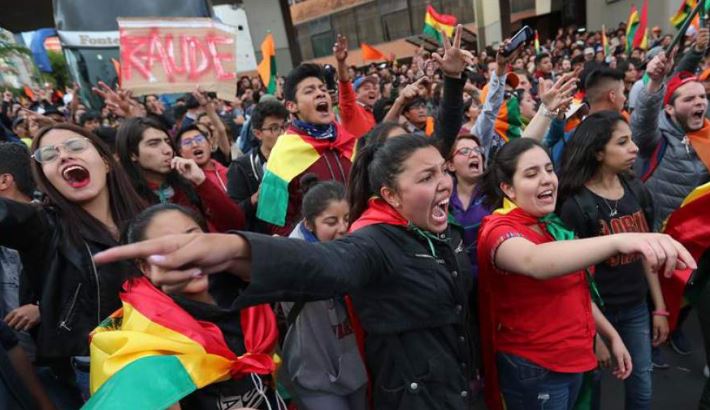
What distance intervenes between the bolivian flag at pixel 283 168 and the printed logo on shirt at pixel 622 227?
1.62 meters

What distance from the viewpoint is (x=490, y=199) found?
85.0 inches

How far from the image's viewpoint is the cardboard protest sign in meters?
4.66

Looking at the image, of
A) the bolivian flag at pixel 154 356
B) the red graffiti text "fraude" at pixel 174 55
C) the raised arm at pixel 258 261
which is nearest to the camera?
the raised arm at pixel 258 261

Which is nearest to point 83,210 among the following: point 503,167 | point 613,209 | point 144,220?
point 144,220

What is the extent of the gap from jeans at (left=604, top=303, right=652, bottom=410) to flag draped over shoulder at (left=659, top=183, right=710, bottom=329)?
8.5 inches

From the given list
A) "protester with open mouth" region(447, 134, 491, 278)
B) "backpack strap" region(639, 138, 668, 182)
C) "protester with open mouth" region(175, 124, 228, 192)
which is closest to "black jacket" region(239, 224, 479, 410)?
"protester with open mouth" region(447, 134, 491, 278)

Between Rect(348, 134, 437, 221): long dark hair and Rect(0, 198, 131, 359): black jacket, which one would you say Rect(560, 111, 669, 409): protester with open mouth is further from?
Rect(0, 198, 131, 359): black jacket

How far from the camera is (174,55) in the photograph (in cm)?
477

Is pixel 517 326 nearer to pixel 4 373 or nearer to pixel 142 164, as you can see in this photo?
pixel 4 373

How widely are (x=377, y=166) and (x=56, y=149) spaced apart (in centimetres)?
137

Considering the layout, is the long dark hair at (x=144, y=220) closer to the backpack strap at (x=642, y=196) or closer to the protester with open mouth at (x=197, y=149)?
the protester with open mouth at (x=197, y=149)

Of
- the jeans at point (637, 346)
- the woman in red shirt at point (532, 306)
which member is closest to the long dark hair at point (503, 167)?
the woman in red shirt at point (532, 306)

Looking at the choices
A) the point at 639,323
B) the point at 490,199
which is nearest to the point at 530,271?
the point at 490,199

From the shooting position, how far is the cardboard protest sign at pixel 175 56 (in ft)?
15.3
